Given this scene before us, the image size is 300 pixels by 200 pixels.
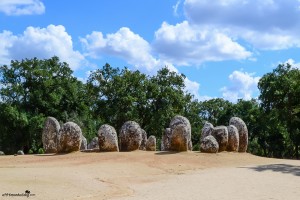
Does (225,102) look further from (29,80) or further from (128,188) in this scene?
(128,188)

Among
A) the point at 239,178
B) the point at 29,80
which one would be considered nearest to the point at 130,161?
the point at 239,178

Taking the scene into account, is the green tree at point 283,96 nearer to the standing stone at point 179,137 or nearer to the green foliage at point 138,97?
the green foliage at point 138,97

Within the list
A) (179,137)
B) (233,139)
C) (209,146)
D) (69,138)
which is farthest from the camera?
(233,139)

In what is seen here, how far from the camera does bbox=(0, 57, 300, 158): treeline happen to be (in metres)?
40.6

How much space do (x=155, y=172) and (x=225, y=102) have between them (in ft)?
141

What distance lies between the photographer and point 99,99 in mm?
43125

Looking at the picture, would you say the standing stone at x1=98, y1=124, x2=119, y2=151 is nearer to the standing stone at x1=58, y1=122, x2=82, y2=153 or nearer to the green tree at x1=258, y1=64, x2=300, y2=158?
the standing stone at x1=58, y1=122, x2=82, y2=153

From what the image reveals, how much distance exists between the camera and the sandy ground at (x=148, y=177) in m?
13.4

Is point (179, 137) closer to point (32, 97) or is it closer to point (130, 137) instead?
point (130, 137)

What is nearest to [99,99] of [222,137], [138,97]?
[138,97]

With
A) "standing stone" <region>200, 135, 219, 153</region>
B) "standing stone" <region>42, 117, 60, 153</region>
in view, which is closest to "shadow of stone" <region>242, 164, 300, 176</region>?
"standing stone" <region>200, 135, 219, 153</region>

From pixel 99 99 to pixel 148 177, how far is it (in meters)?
25.2

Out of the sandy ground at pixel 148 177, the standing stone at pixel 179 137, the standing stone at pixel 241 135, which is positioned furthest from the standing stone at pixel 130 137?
the standing stone at pixel 241 135

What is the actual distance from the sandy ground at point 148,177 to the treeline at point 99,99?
53.4 feet
